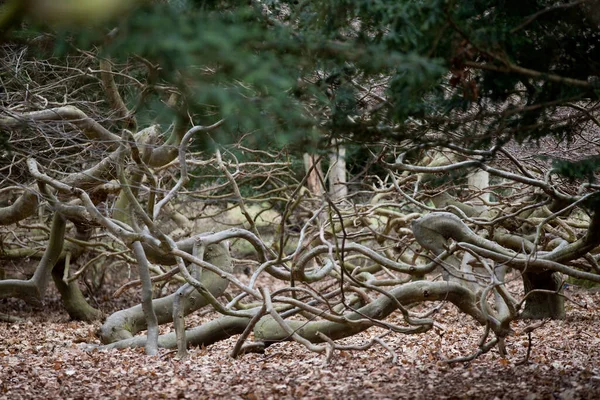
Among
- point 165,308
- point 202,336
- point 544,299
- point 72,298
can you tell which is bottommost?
point 72,298

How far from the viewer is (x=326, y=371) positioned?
21.0ft

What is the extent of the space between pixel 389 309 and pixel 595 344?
2.45 metres

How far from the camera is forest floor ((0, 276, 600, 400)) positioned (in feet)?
18.1

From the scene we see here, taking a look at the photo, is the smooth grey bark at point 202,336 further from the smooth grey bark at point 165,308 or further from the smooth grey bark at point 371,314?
the smooth grey bark at point 165,308

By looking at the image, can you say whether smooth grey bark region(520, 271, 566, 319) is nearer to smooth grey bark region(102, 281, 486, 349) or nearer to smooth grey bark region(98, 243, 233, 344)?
smooth grey bark region(102, 281, 486, 349)

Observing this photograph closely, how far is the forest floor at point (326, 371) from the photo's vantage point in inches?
217

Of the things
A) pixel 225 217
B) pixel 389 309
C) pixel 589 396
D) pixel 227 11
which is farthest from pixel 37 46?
pixel 225 217

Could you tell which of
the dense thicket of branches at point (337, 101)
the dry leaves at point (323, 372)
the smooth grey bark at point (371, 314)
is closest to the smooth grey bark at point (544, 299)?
the dense thicket of branches at point (337, 101)

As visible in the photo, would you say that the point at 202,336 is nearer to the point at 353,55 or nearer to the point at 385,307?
the point at 385,307

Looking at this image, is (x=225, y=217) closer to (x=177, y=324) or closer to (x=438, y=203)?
(x=438, y=203)

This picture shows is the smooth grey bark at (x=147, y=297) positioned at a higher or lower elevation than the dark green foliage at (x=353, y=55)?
lower

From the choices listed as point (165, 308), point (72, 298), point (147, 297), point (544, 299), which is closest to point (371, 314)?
point (147, 297)

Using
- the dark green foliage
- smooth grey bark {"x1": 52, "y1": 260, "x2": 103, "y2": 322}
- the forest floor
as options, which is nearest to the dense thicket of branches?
the dark green foliage

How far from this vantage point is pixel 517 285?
14.0 meters
